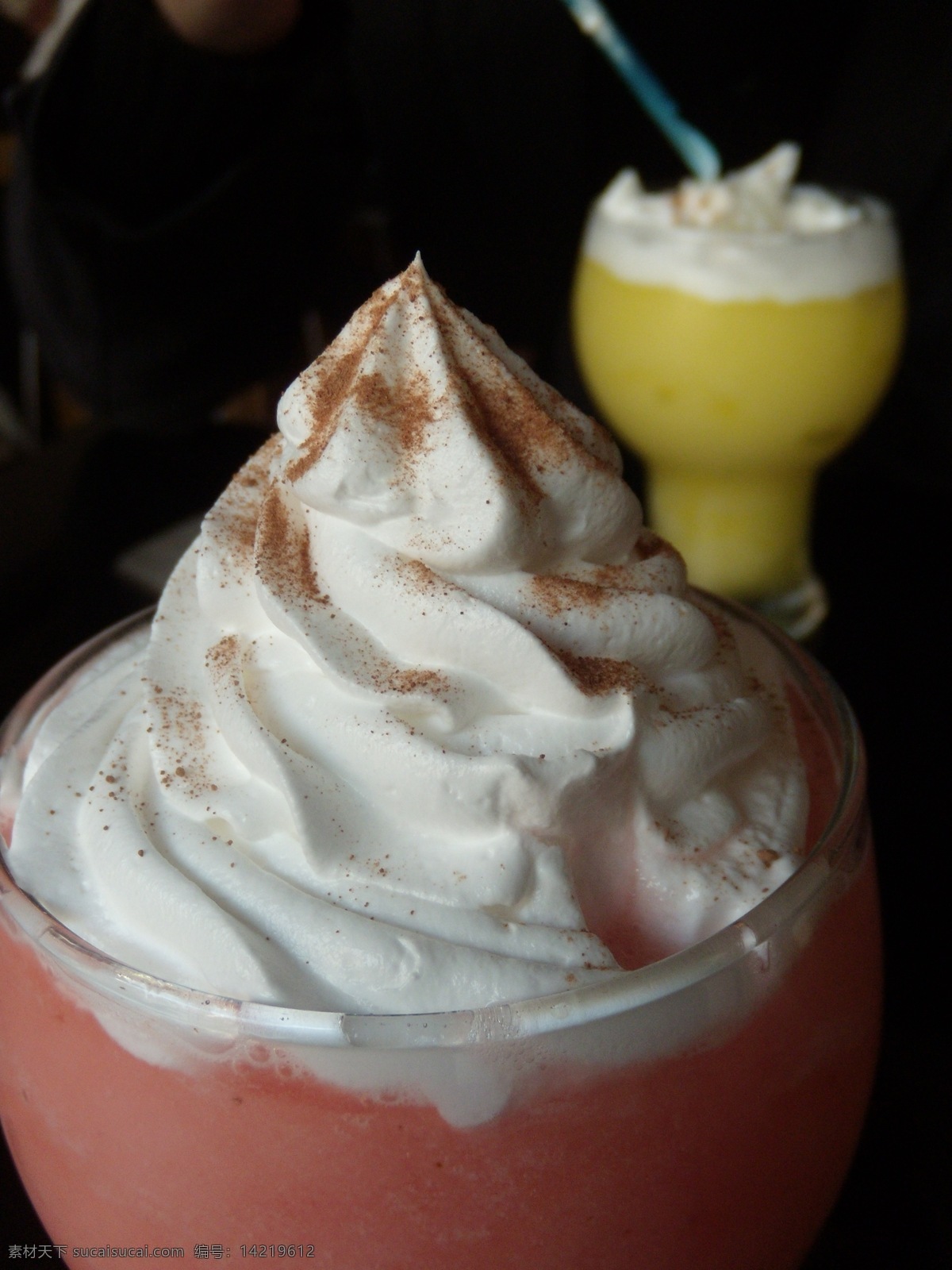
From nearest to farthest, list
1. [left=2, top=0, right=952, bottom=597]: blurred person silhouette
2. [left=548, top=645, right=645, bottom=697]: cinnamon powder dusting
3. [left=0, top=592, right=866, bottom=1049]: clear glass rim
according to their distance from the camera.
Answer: [left=0, top=592, right=866, bottom=1049]: clear glass rim → [left=548, top=645, right=645, bottom=697]: cinnamon powder dusting → [left=2, top=0, right=952, bottom=597]: blurred person silhouette

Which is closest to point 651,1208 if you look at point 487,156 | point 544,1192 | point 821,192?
point 544,1192

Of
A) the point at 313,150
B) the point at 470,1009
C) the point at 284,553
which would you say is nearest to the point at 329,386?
the point at 284,553

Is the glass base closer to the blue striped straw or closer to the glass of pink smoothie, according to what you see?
the blue striped straw

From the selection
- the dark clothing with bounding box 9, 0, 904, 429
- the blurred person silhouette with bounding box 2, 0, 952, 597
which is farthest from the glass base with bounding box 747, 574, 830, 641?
the dark clothing with bounding box 9, 0, 904, 429

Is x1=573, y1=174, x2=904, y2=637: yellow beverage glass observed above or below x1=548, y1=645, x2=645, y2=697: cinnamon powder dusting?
below

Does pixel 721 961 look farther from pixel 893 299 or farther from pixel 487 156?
pixel 487 156

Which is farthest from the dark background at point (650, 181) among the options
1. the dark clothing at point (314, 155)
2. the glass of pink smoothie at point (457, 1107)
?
the glass of pink smoothie at point (457, 1107)

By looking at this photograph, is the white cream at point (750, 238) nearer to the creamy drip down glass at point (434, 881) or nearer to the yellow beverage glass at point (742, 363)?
the yellow beverage glass at point (742, 363)
